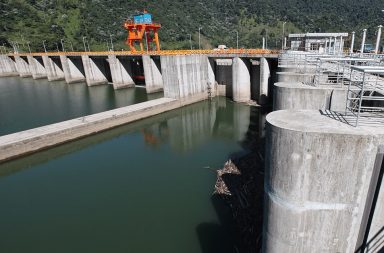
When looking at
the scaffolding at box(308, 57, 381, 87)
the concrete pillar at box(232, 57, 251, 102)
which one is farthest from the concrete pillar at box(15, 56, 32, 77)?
the scaffolding at box(308, 57, 381, 87)

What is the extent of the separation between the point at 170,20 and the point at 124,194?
107 metres

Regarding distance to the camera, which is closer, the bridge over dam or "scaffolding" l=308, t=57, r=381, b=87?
"scaffolding" l=308, t=57, r=381, b=87

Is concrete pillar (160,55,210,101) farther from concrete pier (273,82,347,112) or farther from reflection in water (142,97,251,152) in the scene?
concrete pier (273,82,347,112)

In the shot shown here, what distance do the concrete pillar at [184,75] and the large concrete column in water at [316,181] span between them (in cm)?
2764

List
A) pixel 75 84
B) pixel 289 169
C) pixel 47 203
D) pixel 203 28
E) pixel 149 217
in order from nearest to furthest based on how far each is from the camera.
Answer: pixel 289 169 → pixel 149 217 → pixel 47 203 → pixel 75 84 → pixel 203 28

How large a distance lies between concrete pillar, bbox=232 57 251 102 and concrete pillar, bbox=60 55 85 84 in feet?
132

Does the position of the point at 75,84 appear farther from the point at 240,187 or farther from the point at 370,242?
the point at 370,242

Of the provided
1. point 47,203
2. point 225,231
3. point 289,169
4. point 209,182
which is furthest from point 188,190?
point 289,169

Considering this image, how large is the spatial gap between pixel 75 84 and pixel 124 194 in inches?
1925

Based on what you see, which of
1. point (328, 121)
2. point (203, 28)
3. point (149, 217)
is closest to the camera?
point (328, 121)

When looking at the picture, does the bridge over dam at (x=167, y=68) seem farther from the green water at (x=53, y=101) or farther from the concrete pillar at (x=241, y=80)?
the green water at (x=53, y=101)

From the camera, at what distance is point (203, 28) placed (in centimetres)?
11862

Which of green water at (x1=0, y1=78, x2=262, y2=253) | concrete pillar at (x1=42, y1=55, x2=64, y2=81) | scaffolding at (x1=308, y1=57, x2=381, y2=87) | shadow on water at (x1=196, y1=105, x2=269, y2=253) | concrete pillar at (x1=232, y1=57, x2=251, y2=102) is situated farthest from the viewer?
concrete pillar at (x1=42, y1=55, x2=64, y2=81)

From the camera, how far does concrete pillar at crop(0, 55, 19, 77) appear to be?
72.8 m
